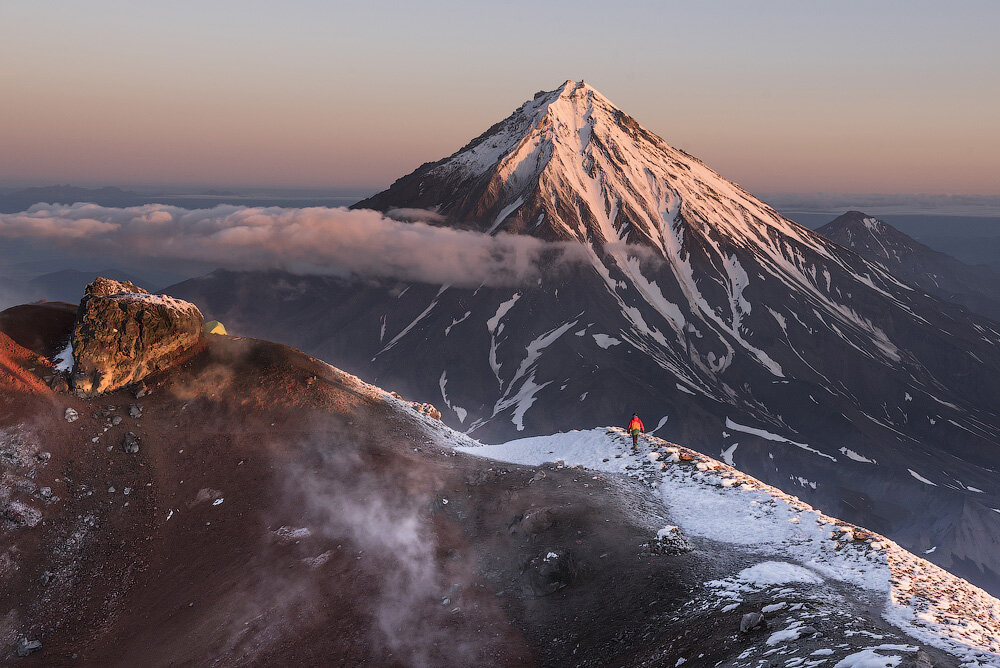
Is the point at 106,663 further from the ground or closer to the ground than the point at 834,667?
closer to the ground

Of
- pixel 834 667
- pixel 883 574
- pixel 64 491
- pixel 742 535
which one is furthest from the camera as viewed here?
pixel 64 491

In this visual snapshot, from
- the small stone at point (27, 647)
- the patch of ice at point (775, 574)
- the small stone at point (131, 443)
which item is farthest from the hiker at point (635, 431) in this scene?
the small stone at point (27, 647)

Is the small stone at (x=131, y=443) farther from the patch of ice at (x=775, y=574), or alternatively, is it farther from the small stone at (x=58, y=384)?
the patch of ice at (x=775, y=574)

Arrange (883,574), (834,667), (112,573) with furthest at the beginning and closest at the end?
(112,573), (883,574), (834,667)

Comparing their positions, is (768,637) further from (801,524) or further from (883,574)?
(801,524)

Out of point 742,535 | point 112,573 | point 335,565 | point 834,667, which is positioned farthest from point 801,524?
point 112,573

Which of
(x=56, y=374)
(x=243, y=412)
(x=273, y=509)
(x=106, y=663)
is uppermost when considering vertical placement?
(x=56, y=374)

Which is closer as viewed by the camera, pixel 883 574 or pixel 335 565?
pixel 883 574
